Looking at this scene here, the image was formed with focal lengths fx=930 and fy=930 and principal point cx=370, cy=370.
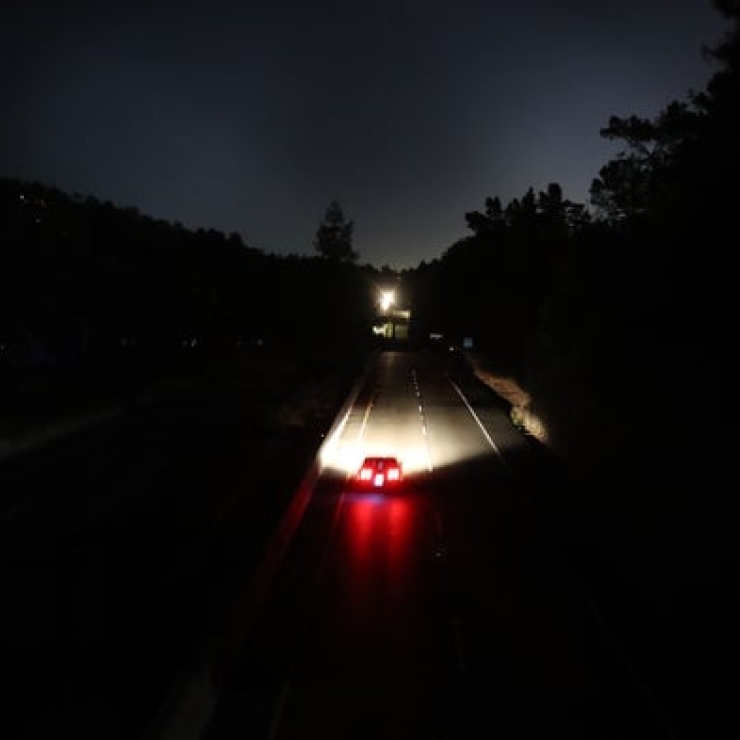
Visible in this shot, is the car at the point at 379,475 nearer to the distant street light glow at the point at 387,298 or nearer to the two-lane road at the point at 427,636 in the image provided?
the two-lane road at the point at 427,636

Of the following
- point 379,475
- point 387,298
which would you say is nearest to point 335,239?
point 387,298

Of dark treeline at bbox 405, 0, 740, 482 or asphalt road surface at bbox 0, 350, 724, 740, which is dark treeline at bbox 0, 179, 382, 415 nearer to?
asphalt road surface at bbox 0, 350, 724, 740

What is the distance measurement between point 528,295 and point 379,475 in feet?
198

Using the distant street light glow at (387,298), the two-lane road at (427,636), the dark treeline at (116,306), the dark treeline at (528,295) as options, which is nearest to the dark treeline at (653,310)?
the dark treeline at (528,295)

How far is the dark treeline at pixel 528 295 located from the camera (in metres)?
24.1

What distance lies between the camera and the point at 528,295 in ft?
283

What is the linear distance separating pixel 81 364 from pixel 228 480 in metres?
30.2

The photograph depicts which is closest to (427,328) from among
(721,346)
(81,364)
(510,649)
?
(81,364)

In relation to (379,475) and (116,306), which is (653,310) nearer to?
(379,475)

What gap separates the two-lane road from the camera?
12.7 meters

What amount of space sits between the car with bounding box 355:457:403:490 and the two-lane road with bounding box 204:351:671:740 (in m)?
0.51

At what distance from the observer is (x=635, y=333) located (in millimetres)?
28828

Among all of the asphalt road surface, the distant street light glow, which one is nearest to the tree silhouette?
the distant street light glow

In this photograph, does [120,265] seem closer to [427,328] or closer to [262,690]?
[262,690]
